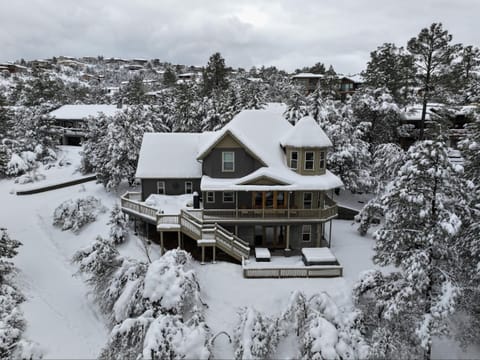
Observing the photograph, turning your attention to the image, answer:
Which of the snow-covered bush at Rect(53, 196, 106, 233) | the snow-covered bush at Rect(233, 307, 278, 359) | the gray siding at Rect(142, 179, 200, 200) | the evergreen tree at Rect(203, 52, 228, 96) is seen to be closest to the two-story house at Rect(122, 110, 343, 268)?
the gray siding at Rect(142, 179, 200, 200)

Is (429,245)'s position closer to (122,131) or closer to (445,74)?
(445,74)

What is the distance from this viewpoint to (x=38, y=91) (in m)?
57.1

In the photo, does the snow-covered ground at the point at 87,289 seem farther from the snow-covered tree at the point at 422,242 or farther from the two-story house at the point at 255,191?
the snow-covered tree at the point at 422,242

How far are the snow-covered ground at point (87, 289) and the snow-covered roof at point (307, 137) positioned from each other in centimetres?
756

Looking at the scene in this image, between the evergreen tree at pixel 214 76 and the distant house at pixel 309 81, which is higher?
the distant house at pixel 309 81

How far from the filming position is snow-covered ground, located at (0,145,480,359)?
57.6 feet

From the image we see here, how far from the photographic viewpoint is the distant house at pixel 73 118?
59188 millimetres

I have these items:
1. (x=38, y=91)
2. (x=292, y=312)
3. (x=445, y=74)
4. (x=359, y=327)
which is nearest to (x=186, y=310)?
(x=292, y=312)

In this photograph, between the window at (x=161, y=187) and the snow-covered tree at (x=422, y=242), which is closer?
the snow-covered tree at (x=422, y=242)

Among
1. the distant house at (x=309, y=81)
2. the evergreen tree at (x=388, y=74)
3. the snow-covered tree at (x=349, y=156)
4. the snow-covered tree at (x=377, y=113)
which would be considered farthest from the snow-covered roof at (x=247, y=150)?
the distant house at (x=309, y=81)

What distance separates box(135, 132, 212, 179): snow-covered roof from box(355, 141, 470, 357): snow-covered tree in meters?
15.6

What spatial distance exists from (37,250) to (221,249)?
43.7ft

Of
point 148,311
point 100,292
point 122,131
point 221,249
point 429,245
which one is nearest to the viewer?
point 429,245

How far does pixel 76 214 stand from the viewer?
2884 centimetres
